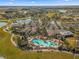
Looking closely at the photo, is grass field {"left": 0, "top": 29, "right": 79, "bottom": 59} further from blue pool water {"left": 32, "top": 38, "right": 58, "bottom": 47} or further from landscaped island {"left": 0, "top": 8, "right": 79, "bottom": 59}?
blue pool water {"left": 32, "top": 38, "right": 58, "bottom": 47}

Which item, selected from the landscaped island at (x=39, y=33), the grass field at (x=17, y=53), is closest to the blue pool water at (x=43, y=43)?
the landscaped island at (x=39, y=33)

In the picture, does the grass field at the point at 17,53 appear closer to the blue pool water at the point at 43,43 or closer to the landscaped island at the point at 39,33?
the landscaped island at the point at 39,33

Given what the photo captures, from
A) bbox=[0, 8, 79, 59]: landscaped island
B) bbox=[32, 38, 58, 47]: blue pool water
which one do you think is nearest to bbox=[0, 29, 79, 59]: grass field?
bbox=[0, 8, 79, 59]: landscaped island

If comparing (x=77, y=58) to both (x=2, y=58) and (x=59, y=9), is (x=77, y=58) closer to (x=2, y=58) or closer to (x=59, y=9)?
(x=59, y=9)

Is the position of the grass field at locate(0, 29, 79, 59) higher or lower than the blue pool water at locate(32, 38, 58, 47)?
lower

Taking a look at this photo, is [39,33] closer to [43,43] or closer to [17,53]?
[43,43]

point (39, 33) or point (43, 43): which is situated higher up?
point (39, 33)

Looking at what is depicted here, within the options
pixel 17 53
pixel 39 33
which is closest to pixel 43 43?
pixel 39 33

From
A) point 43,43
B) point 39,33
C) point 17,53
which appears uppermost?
point 39,33
